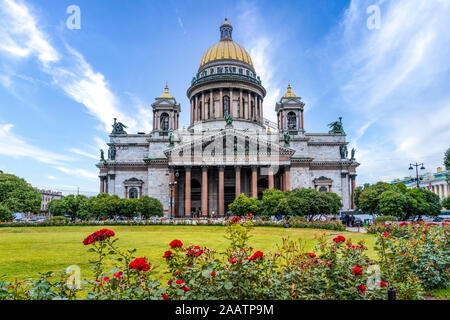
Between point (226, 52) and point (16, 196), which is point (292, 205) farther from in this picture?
point (226, 52)

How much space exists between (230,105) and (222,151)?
57.2 ft

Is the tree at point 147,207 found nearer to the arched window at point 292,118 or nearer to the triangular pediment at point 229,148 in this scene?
the triangular pediment at point 229,148

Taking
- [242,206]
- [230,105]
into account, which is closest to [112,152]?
[230,105]

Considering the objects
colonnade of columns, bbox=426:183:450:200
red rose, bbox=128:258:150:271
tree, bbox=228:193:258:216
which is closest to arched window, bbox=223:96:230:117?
tree, bbox=228:193:258:216

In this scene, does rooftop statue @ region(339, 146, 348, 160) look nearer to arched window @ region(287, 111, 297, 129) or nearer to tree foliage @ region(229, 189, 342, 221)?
arched window @ region(287, 111, 297, 129)

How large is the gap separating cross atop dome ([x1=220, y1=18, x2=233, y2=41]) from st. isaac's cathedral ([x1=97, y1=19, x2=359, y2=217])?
5.86 metres

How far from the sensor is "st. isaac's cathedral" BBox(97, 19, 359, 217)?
4622 cm

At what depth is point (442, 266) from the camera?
8.55 metres

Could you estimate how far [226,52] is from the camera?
66.5 metres

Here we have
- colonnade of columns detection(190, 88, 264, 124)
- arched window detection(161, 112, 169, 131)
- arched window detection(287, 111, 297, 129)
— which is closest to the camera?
arched window detection(161, 112, 169, 131)
